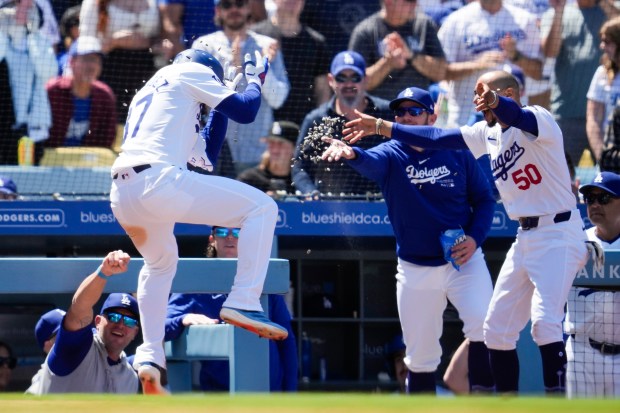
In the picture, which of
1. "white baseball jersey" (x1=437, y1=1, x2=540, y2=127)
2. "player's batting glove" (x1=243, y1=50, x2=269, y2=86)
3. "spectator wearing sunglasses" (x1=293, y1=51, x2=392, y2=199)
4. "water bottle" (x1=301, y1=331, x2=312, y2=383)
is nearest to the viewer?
"player's batting glove" (x1=243, y1=50, x2=269, y2=86)

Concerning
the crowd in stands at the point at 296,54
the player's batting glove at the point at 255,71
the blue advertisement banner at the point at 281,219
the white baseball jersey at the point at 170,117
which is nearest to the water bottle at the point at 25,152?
the crowd in stands at the point at 296,54

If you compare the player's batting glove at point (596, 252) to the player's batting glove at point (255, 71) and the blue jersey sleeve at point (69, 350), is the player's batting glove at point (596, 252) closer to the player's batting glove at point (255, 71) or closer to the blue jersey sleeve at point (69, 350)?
the player's batting glove at point (255, 71)

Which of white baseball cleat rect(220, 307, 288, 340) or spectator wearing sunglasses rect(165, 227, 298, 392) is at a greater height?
white baseball cleat rect(220, 307, 288, 340)

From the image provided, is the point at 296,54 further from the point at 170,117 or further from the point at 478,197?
the point at 170,117

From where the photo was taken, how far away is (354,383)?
8.00m

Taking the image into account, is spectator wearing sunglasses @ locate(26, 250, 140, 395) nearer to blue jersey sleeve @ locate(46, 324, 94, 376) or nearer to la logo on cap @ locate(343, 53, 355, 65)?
blue jersey sleeve @ locate(46, 324, 94, 376)

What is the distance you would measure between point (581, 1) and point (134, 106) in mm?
5434

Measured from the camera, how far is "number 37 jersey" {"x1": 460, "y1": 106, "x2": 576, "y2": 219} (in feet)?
18.1

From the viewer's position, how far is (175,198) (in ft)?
16.6

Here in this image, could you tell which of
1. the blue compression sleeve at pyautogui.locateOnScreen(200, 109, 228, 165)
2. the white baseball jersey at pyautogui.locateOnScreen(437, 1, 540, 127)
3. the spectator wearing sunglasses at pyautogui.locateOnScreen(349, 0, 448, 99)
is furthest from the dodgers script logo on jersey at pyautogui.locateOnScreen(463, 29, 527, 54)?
the blue compression sleeve at pyautogui.locateOnScreen(200, 109, 228, 165)

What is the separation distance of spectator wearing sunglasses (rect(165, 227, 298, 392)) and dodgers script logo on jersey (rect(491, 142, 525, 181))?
1481mm

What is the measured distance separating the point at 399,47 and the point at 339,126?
3.90ft

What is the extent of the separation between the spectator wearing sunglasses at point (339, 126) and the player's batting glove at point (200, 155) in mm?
2741

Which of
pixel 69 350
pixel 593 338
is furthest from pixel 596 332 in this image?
pixel 69 350
